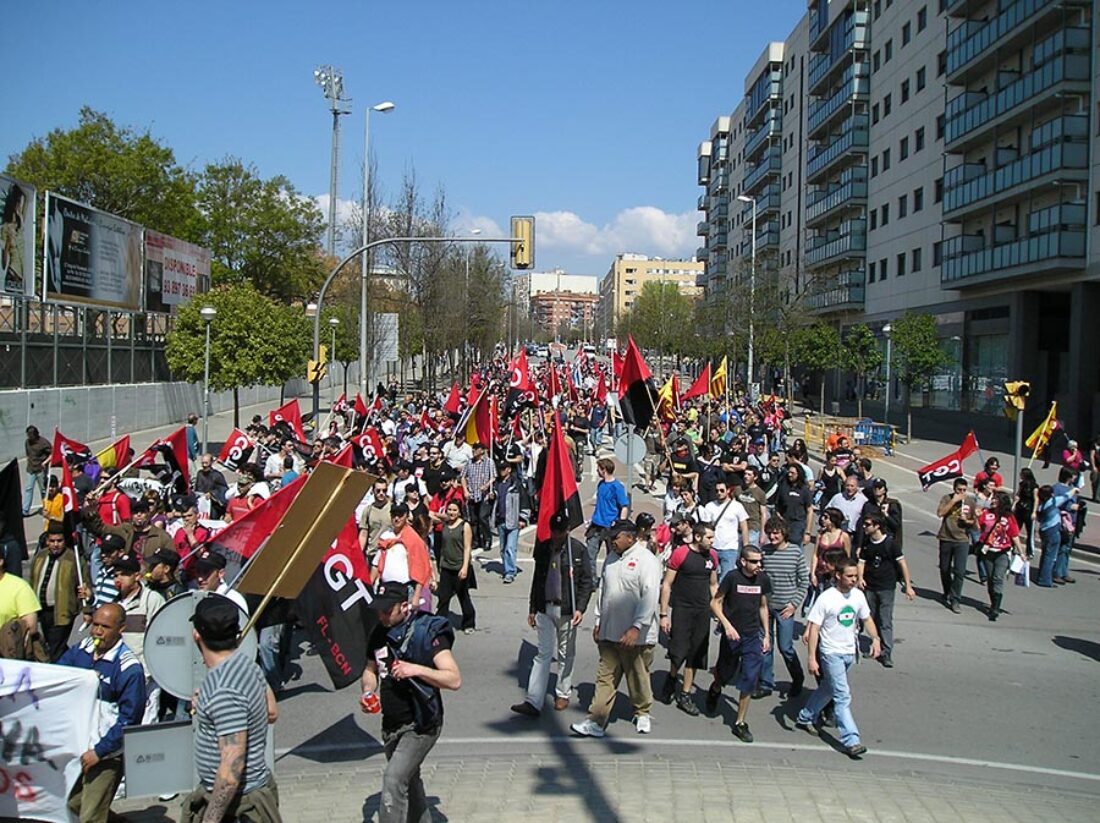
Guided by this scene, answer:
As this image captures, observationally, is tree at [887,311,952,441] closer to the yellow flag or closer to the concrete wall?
the yellow flag

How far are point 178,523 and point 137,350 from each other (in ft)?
84.0

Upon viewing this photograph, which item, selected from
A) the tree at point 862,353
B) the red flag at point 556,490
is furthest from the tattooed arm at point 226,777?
the tree at point 862,353

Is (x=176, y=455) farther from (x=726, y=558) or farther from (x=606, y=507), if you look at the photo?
(x=726, y=558)

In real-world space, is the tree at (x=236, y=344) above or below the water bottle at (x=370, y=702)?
above

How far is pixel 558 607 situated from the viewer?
8164 millimetres

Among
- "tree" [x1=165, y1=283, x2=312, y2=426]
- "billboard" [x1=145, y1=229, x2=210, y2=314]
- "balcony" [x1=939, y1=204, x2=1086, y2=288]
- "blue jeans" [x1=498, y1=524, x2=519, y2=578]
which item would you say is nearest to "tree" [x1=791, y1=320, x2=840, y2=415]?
"balcony" [x1=939, y1=204, x2=1086, y2=288]

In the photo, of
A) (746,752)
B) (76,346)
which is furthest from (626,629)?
(76,346)

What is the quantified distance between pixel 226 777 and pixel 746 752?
4.29 meters

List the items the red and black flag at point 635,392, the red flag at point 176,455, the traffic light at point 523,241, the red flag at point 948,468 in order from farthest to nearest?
the traffic light at point 523,241 → the red flag at point 948,468 → the red and black flag at point 635,392 → the red flag at point 176,455

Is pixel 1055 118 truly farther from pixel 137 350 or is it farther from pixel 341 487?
pixel 341 487

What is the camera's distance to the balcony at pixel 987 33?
33.7 meters

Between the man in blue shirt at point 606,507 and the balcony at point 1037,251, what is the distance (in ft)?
82.9

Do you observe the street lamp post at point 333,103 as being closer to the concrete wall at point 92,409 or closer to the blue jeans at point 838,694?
the concrete wall at point 92,409

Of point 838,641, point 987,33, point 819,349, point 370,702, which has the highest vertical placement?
point 987,33
